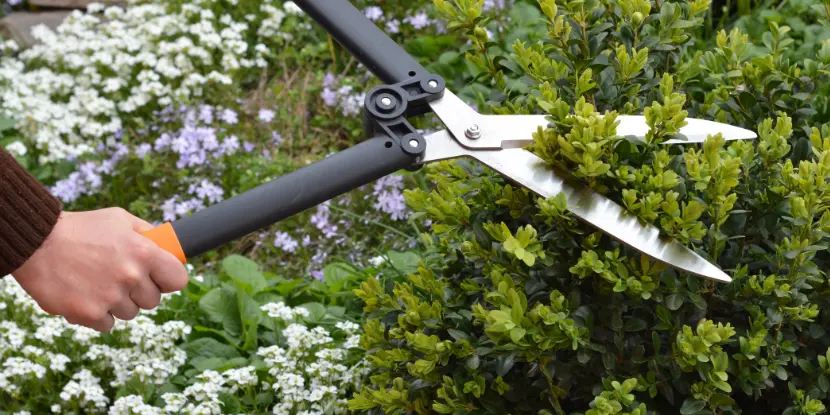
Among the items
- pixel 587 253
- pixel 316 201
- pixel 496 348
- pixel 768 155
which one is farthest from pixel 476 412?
pixel 768 155

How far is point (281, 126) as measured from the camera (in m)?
3.92

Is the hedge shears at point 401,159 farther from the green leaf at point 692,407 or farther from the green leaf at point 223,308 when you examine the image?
the green leaf at point 223,308

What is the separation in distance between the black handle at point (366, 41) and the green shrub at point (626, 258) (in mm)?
166

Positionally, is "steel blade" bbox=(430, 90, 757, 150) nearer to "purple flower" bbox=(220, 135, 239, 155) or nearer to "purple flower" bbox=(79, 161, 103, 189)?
→ "purple flower" bbox=(220, 135, 239, 155)

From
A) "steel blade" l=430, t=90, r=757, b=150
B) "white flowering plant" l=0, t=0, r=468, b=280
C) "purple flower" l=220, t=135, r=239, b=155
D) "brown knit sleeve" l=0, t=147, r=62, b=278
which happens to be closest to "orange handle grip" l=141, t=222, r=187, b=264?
"brown knit sleeve" l=0, t=147, r=62, b=278

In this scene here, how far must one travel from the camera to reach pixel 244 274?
3055 mm

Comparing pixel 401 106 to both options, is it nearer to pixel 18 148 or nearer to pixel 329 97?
pixel 329 97

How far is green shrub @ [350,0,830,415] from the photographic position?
5.36 ft

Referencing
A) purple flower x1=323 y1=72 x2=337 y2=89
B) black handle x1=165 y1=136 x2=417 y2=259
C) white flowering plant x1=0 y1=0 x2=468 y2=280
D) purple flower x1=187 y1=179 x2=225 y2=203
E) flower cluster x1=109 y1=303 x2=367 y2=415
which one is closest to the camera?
black handle x1=165 y1=136 x2=417 y2=259

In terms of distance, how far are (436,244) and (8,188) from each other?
105 centimetres

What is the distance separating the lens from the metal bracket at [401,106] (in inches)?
65.4

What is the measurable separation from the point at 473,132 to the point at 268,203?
418 millimetres

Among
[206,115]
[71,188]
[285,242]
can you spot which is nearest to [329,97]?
[206,115]

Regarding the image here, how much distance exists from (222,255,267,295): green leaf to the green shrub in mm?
1043
